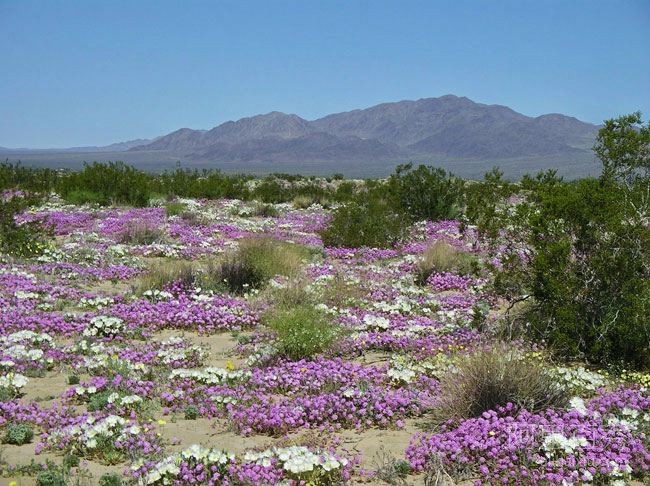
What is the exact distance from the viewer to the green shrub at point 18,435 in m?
5.59

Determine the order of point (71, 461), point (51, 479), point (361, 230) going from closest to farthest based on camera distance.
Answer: point (51, 479)
point (71, 461)
point (361, 230)

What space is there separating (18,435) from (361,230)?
1310 centimetres

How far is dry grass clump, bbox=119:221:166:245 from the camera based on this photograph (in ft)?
54.7

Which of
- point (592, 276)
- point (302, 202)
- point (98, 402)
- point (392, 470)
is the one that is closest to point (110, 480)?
point (98, 402)

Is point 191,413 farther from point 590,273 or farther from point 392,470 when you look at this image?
point 590,273

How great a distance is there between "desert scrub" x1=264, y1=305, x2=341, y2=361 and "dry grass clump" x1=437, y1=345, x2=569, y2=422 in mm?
2580

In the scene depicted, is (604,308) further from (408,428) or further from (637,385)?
(408,428)

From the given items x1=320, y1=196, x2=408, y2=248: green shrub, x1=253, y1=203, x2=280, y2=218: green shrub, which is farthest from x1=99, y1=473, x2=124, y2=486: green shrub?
x1=253, y1=203, x2=280, y2=218: green shrub

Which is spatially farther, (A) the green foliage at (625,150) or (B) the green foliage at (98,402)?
(A) the green foliage at (625,150)

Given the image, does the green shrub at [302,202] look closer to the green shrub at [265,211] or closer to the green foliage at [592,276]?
the green shrub at [265,211]

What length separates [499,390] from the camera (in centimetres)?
592

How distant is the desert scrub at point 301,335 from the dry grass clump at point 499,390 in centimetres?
258

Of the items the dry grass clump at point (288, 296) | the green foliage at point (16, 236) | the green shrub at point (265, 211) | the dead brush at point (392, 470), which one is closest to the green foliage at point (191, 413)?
the dead brush at point (392, 470)

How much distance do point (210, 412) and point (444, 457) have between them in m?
2.80
